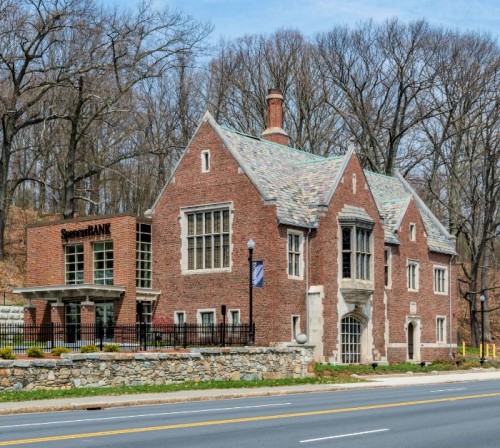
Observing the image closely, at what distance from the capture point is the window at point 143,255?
44.6 metres

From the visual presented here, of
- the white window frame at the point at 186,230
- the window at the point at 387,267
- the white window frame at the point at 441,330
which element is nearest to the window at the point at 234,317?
the white window frame at the point at 186,230

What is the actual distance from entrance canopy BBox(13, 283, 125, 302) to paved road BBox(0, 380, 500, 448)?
63.0 feet

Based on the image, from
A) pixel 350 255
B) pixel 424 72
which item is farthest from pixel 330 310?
pixel 424 72

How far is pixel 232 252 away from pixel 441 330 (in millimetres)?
17585

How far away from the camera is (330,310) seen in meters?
42.0

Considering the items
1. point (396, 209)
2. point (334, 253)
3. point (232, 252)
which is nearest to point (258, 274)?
point (232, 252)

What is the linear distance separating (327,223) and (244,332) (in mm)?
6819

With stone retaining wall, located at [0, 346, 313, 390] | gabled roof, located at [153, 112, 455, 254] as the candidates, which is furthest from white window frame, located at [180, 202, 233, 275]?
stone retaining wall, located at [0, 346, 313, 390]

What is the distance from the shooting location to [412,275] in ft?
168

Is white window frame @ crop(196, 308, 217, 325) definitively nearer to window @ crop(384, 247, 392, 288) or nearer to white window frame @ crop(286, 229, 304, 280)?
white window frame @ crop(286, 229, 304, 280)

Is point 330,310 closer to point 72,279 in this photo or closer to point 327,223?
point 327,223

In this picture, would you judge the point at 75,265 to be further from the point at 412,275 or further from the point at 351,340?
the point at 412,275

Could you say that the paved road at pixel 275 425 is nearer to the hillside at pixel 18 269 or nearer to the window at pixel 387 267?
the window at pixel 387 267

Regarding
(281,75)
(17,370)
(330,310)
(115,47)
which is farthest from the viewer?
(281,75)
